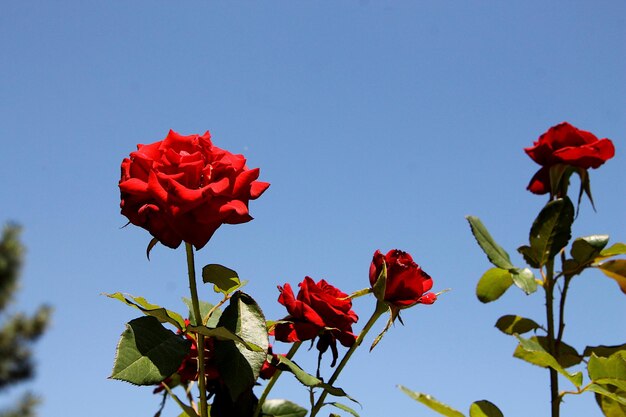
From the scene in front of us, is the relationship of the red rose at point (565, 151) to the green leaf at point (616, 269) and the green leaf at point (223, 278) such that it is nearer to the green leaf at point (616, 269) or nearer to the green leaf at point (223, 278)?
the green leaf at point (616, 269)

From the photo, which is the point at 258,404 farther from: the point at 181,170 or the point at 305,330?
the point at 181,170

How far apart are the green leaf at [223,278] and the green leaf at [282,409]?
15cm

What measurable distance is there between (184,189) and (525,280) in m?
0.39

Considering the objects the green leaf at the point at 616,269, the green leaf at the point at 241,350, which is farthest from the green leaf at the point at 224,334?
the green leaf at the point at 616,269

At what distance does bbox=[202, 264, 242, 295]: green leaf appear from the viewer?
57 centimetres

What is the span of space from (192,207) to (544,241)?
15.7 inches

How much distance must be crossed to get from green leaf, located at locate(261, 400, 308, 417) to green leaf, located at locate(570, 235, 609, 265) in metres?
0.34

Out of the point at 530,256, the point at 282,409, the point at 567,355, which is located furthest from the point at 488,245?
the point at 282,409

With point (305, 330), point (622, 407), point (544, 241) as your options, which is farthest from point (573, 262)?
point (305, 330)

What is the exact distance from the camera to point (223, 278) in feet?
1.87

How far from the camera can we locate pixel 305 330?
60 centimetres

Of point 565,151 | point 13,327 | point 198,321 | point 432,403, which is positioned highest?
point 13,327

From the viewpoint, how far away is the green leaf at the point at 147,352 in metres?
0.48

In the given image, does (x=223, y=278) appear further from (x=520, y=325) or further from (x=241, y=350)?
(x=520, y=325)
